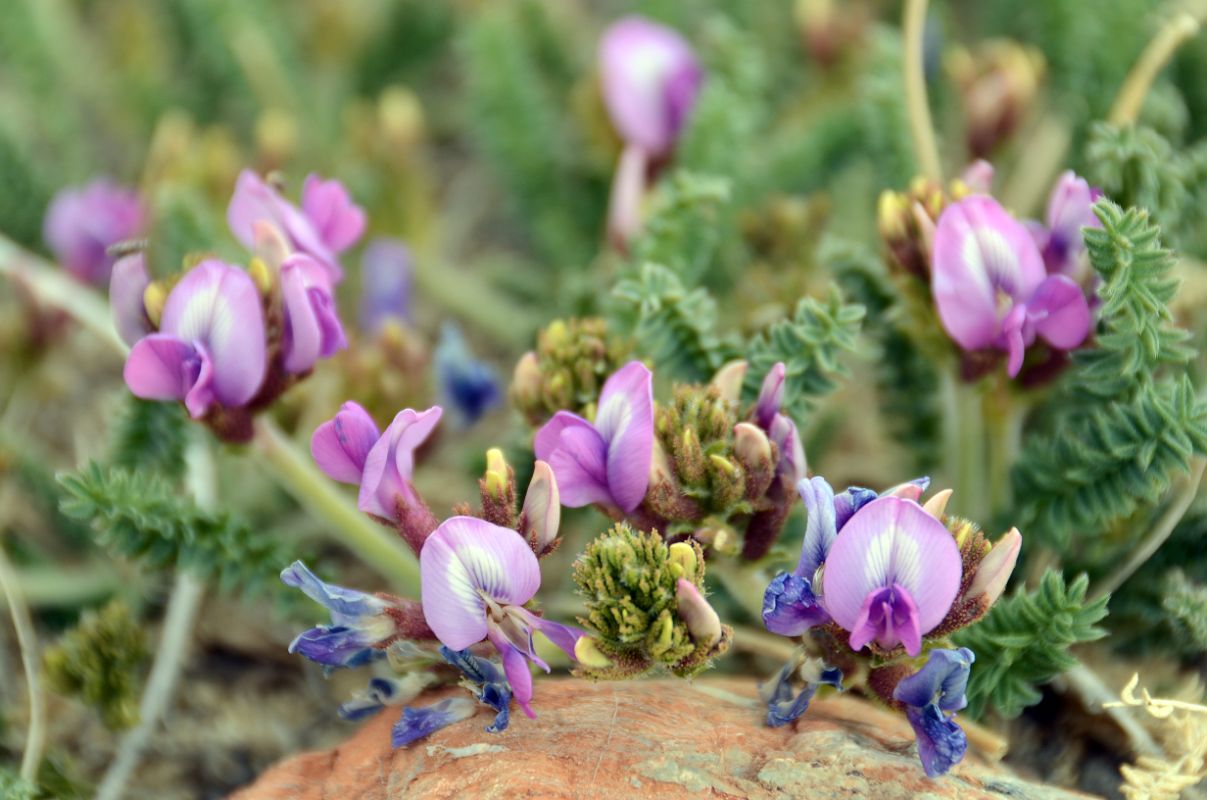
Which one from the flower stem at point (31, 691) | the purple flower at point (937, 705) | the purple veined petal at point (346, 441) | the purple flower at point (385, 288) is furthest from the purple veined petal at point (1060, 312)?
the flower stem at point (31, 691)

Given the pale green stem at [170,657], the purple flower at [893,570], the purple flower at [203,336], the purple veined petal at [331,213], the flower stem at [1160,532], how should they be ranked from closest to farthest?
the purple flower at [893,570], the purple flower at [203,336], the flower stem at [1160,532], the purple veined petal at [331,213], the pale green stem at [170,657]

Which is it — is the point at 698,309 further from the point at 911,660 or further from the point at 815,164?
the point at 815,164

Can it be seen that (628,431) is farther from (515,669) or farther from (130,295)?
(130,295)

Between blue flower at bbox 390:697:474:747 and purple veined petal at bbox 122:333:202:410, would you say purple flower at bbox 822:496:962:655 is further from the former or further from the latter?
purple veined petal at bbox 122:333:202:410

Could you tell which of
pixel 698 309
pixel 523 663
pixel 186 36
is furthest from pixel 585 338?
pixel 186 36

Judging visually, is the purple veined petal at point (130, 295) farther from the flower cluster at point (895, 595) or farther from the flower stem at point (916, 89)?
the flower stem at point (916, 89)
